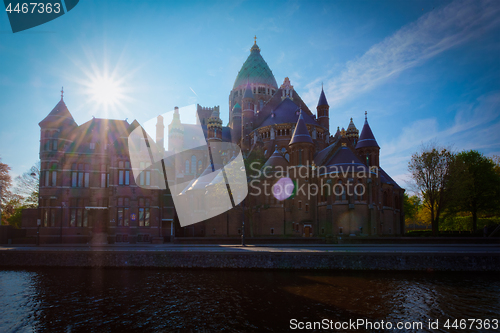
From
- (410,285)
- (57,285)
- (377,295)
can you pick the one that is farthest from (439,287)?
(57,285)

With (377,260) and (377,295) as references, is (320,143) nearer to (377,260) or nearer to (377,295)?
(377,260)

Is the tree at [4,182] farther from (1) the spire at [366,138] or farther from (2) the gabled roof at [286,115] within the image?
(1) the spire at [366,138]

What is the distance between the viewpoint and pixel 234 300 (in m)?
19.6

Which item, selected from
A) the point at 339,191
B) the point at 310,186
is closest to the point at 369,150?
the point at 339,191

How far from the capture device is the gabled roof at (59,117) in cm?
4862

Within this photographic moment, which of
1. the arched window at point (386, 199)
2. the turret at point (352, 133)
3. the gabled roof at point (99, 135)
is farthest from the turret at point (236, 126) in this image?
the arched window at point (386, 199)

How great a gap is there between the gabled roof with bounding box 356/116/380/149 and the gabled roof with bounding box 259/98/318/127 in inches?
365

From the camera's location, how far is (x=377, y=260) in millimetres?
27625

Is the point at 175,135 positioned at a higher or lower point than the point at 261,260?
higher

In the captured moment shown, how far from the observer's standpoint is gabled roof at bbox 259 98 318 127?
216ft

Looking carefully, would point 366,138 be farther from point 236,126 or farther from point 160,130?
point 160,130

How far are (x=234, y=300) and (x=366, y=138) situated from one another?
46413mm

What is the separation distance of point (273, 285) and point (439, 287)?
1091 cm

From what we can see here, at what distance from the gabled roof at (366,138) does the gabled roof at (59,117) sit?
46420 mm
